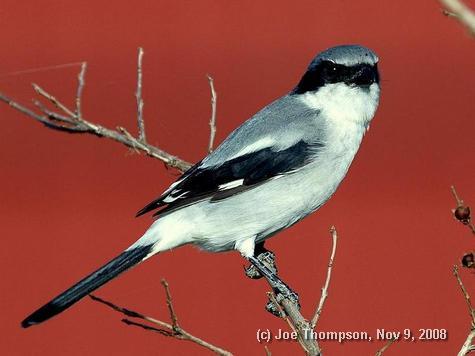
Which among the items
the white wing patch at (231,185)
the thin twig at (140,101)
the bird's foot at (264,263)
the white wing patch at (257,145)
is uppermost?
the thin twig at (140,101)

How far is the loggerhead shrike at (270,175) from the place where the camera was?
1.72 m

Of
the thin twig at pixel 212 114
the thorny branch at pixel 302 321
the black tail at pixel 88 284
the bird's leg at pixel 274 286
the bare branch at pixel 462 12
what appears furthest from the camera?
the thin twig at pixel 212 114

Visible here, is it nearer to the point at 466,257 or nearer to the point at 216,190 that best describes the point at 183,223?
the point at 216,190

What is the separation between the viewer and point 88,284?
1.60 metres

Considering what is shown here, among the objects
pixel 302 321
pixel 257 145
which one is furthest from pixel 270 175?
pixel 302 321

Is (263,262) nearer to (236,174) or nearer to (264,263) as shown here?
(264,263)

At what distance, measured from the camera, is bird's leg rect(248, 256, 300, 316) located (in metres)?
1.70

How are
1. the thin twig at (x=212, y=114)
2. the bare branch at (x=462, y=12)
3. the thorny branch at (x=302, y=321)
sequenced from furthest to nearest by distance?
the thin twig at (x=212, y=114) < the thorny branch at (x=302, y=321) < the bare branch at (x=462, y=12)

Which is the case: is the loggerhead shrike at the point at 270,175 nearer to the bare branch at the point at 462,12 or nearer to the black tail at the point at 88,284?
the black tail at the point at 88,284

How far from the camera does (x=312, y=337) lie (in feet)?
4.34

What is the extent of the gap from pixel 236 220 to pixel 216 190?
0.30 ft

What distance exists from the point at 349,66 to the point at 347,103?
0.31 ft

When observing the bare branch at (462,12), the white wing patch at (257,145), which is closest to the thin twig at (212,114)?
the white wing patch at (257,145)

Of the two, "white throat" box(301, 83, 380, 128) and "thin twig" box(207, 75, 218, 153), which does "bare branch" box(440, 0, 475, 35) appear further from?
"thin twig" box(207, 75, 218, 153)
